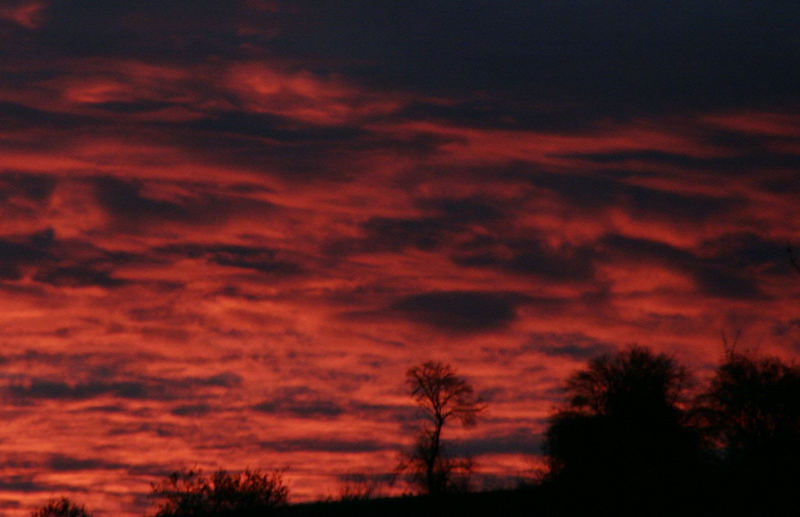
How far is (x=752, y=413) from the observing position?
82.6 metres

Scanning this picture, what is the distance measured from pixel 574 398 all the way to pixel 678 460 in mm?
13682

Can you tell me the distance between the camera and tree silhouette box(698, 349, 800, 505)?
74562 millimetres

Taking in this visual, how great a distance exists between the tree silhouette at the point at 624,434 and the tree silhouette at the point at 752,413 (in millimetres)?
2315

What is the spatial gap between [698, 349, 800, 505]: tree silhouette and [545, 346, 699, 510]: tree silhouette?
232 centimetres

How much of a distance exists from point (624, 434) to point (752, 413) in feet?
30.5

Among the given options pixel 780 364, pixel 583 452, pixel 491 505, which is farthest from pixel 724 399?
pixel 491 505

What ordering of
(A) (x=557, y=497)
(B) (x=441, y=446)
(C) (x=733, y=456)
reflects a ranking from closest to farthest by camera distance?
(A) (x=557, y=497) → (C) (x=733, y=456) → (B) (x=441, y=446)

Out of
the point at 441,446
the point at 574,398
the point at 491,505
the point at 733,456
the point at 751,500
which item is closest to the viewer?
the point at 751,500

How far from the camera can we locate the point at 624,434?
86125mm

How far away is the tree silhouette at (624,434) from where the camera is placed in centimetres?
7812

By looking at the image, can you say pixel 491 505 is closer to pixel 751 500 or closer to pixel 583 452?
pixel 751 500

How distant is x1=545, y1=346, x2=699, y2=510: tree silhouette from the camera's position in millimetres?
78125

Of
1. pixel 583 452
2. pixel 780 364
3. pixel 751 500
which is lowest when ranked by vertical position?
pixel 751 500

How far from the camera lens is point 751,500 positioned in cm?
6216
